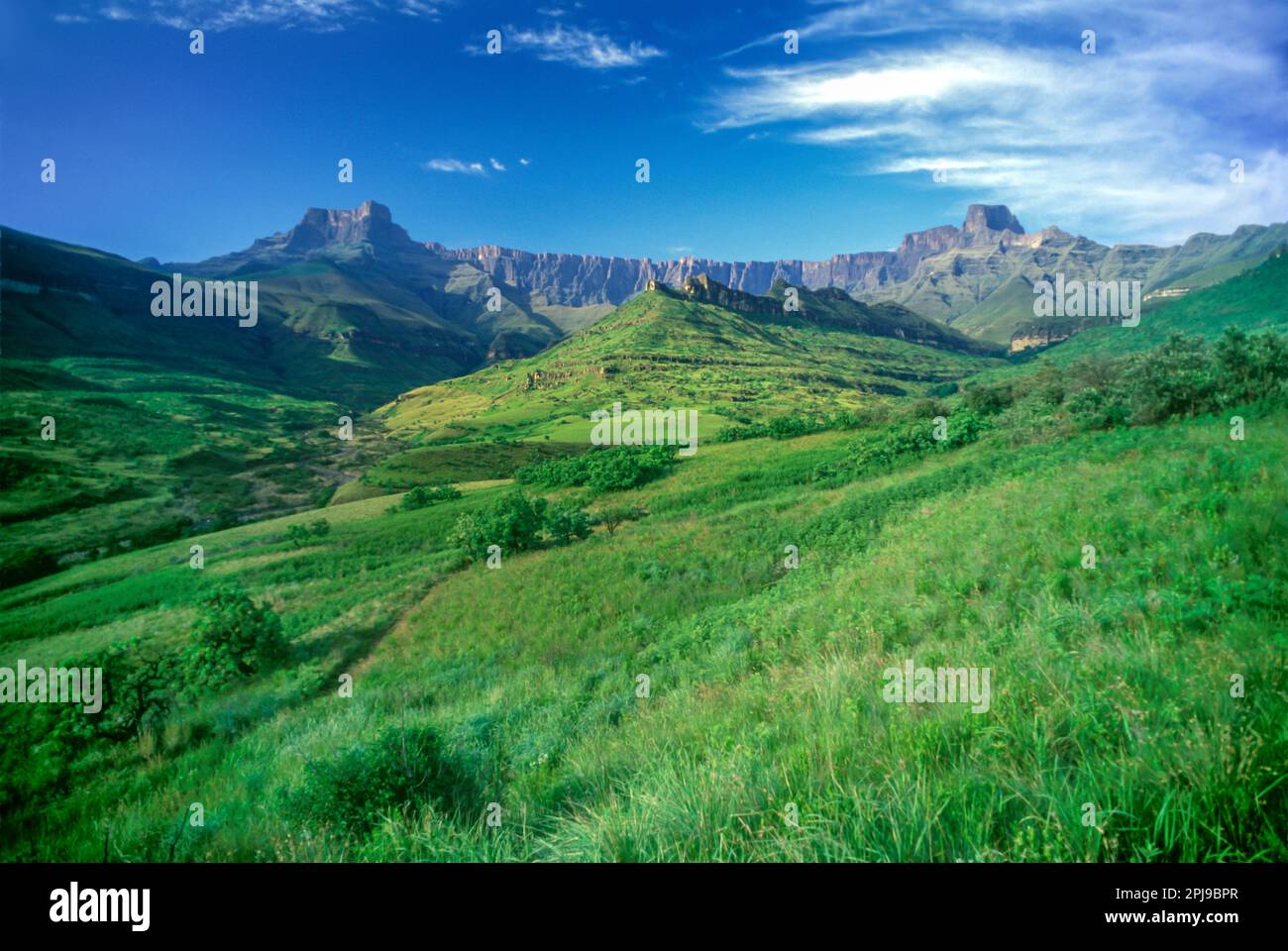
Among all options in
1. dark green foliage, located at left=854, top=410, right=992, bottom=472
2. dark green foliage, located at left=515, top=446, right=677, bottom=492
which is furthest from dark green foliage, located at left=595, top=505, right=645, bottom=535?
dark green foliage, located at left=854, top=410, right=992, bottom=472

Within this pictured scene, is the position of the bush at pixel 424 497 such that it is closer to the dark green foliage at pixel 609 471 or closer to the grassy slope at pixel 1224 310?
the dark green foliage at pixel 609 471

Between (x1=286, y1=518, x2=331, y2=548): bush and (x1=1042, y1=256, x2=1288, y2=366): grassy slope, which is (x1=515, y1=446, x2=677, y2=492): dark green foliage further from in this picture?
(x1=1042, y1=256, x2=1288, y2=366): grassy slope

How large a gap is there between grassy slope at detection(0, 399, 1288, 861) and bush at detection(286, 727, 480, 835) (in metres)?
0.18

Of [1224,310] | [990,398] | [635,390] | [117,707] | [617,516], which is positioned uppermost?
[1224,310]

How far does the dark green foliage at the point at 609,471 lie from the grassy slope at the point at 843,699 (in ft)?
70.9

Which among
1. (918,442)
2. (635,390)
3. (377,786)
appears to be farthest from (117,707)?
(635,390)

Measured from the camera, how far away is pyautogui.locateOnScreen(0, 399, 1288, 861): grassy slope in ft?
8.79

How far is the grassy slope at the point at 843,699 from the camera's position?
A: 268 centimetres

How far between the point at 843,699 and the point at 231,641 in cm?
1756

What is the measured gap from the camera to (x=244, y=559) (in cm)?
3400

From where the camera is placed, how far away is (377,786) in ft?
14.1

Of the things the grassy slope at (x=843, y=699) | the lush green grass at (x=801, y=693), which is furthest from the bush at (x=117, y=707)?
the grassy slope at (x=843, y=699)

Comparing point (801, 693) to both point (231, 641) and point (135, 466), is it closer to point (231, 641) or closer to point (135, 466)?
point (231, 641)

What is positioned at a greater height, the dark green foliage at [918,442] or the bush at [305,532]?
the dark green foliage at [918,442]
